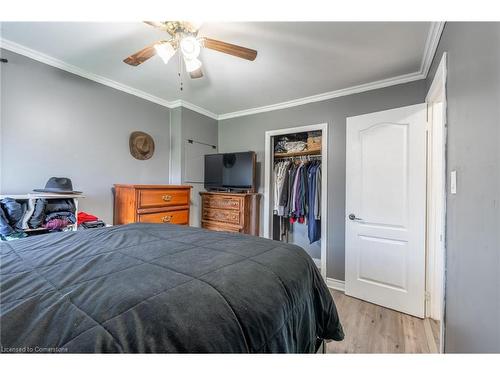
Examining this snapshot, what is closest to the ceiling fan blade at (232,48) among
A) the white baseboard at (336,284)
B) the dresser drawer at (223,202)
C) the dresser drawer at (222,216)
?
the dresser drawer at (223,202)

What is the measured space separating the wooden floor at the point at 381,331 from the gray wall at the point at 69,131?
2543mm

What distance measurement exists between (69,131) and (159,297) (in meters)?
2.29

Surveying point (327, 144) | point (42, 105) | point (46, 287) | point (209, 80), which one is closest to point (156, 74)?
point (209, 80)

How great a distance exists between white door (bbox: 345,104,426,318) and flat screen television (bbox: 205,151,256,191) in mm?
1212

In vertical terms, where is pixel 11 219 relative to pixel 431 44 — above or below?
below

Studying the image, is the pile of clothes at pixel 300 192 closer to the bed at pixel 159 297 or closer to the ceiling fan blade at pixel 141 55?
the bed at pixel 159 297

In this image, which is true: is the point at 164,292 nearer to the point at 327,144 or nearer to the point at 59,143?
the point at 59,143

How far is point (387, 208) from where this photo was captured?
2.15 metres

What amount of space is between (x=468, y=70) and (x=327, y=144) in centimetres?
162

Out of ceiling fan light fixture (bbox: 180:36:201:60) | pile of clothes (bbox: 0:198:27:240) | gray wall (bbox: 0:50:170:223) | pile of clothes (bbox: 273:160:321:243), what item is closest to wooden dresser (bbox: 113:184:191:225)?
gray wall (bbox: 0:50:170:223)

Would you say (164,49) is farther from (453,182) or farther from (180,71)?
(453,182)

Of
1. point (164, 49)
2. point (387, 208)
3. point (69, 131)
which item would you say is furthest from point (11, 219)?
point (387, 208)

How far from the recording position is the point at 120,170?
2.52m
